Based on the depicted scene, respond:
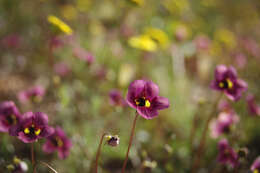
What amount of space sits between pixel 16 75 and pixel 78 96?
1.02m

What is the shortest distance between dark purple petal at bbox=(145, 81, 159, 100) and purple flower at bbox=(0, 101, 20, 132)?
0.88 metres

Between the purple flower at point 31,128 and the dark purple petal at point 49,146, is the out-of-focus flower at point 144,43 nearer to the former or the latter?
the dark purple petal at point 49,146

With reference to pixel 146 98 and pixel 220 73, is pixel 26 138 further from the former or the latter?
pixel 220 73

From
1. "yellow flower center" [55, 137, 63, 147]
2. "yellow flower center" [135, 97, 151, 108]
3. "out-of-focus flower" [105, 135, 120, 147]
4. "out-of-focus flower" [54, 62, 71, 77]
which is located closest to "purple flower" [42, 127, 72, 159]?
"yellow flower center" [55, 137, 63, 147]

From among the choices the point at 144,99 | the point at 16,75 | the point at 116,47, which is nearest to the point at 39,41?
the point at 16,75

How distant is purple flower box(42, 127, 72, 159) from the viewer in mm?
1976

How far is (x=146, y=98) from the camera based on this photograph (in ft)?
5.67

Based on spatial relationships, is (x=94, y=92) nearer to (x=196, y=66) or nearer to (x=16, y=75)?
(x=16, y=75)

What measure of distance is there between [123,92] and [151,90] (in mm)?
1806

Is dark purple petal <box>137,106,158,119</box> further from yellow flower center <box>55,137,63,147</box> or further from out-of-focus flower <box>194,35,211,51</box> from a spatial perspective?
out-of-focus flower <box>194,35,211,51</box>

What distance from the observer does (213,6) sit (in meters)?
6.28

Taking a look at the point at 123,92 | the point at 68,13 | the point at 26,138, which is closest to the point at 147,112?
the point at 26,138

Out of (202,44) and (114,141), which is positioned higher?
(114,141)

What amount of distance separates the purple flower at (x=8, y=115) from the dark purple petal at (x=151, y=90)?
0.88 m
